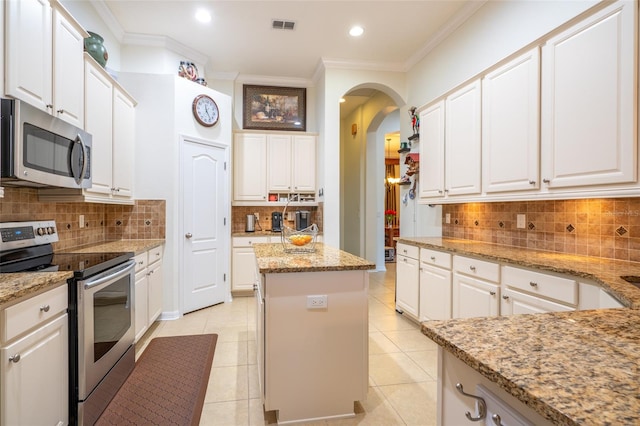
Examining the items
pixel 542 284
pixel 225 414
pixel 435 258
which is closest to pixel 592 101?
pixel 542 284

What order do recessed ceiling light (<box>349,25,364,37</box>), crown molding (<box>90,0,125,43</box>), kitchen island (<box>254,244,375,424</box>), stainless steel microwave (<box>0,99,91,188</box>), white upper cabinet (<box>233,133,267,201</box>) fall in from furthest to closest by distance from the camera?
white upper cabinet (<box>233,133,267,201</box>) < recessed ceiling light (<box>349,25,364,37</box>) < crown molding (<box>90,0,125,43</box>) < kitchen island (<box>254,244,375,424</box>) < stainless steel microwave (<box>0,99,91,188</box>)

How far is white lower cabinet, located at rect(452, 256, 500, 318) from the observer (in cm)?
235

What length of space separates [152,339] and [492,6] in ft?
14.8

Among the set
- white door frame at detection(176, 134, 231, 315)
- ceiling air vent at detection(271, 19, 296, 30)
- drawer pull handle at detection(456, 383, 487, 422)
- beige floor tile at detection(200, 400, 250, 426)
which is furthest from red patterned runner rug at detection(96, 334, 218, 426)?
ceiling air vent at detection(271, 19, 296, 30)

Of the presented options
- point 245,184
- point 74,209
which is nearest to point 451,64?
point 245,184

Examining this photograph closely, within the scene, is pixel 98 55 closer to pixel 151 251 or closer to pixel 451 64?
pixel 151 251

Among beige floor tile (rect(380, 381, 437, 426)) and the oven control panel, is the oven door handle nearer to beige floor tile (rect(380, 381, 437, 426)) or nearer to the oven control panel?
the oven control panel

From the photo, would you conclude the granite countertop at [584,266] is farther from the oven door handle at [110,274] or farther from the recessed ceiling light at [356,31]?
the recessed ceiling light at [356,31]

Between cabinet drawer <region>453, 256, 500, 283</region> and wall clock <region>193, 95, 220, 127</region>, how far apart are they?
10.4 ft

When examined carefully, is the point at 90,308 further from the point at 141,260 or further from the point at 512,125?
the point at 512,125

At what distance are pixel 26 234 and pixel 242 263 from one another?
262 centimetres

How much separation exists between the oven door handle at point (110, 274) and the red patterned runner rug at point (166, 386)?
0.79 m

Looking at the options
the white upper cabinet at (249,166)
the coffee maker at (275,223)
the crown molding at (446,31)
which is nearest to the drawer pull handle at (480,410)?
Result: the crown molding at (446,31)

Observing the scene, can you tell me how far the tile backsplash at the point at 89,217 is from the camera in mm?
2236
